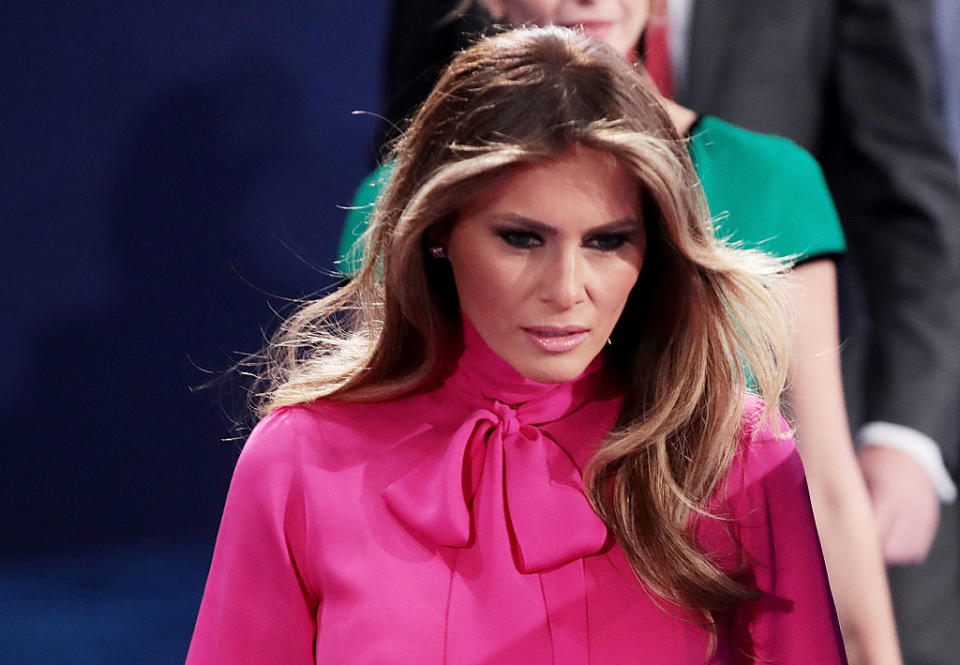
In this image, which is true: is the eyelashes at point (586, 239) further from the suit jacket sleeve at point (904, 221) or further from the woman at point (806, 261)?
the suit jacket sleeve at point (904, 221)

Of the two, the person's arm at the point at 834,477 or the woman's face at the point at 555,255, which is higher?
the woman's face at the point at 555,255

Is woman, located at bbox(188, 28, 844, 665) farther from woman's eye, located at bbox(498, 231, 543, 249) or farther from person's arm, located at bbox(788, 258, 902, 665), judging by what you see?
person's arm, located at bbox(788, 258, 902, 665)

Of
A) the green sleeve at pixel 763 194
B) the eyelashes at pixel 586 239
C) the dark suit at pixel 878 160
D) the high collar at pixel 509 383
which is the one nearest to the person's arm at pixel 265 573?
the high collar at pixel 509 383

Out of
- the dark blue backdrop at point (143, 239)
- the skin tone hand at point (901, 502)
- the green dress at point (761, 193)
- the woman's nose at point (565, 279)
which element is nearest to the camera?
the woman's nose at point (565, 279)

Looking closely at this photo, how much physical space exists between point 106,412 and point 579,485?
1.37 m

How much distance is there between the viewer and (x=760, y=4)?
207cm

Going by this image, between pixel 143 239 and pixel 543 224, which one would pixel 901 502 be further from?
pixel 143 239

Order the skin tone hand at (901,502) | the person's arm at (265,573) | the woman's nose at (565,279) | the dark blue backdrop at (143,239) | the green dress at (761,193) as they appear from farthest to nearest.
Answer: the dark blue backdrop at (143,239)
the skin tone hand at (901,502)
the green dress at (761,193)
the person's arm at (265,573)
the woman's nose at (565,279)

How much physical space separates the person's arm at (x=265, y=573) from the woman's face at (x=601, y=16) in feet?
2.78

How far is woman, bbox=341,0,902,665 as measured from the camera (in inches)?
68.9

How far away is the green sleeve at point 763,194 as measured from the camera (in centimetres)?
175

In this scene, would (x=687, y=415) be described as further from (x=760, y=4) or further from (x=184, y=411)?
(x=184, y=411)

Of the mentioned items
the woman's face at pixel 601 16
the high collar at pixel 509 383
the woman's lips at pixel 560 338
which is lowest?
the high collar at pixel 509 383

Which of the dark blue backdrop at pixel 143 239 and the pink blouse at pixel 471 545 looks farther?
the dark blue backdrop at pixel 143 239
